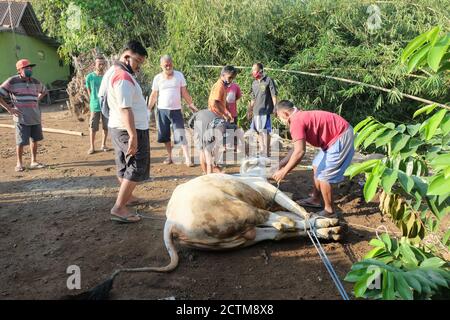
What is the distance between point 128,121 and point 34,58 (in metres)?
15.6

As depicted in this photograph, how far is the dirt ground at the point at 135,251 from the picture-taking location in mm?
3025

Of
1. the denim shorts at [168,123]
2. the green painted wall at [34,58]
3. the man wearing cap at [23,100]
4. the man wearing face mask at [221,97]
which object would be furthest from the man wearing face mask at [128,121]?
the green painted wall at [34,58]

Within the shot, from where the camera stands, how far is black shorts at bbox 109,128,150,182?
13.3ft

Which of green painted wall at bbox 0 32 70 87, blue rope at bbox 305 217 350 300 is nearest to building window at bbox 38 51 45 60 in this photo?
green painted wall at bbox 0 32 70 87

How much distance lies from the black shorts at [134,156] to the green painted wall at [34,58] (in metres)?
13.8

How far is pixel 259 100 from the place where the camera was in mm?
6828

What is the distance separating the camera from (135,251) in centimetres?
361

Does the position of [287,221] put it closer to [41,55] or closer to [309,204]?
[309,204]

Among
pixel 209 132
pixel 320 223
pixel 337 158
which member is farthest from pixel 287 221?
pixel 209 132

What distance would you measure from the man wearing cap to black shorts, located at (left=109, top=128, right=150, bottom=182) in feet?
8.59

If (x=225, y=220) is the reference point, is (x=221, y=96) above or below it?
above

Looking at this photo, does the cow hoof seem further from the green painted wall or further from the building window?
the building window

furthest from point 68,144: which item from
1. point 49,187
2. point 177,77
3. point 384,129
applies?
point 384,129

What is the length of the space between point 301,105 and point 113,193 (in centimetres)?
499
